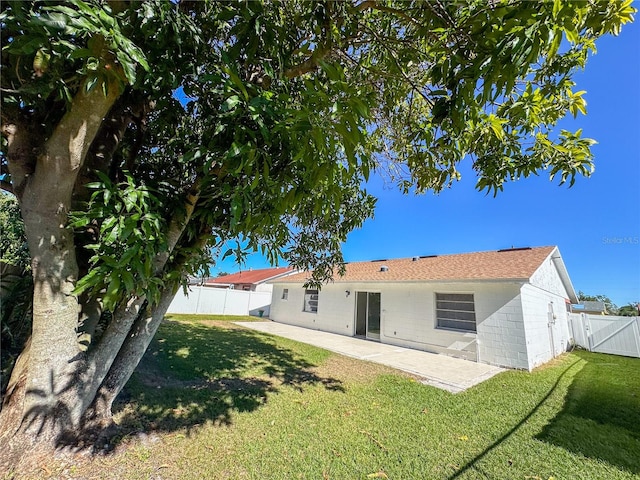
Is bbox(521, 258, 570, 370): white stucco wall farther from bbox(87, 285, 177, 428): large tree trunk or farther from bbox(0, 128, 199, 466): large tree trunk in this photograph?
bbox(0, 128, 199, 466): large tree trunk

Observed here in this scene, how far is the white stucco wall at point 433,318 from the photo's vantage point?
318 inches

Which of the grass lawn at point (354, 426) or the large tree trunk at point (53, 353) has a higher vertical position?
the large tree trunk at point (53, 353)

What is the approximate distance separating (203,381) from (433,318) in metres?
7.83

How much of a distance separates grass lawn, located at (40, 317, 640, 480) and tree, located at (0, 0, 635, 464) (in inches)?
39.7

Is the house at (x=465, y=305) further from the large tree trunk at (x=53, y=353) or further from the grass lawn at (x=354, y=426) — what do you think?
the large tree trunk at (x=53, y=353)

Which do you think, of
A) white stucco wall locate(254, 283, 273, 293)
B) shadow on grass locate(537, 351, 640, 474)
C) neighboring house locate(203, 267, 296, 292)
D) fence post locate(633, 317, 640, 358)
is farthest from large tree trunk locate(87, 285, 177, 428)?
white stucco wall locate(254, 283, 273, 293)

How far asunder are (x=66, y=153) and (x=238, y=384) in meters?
4.67

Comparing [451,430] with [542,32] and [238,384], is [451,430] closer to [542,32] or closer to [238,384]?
[238,384]

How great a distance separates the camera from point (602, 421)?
4539 mm

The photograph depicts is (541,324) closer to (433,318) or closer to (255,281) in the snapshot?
(433,318)

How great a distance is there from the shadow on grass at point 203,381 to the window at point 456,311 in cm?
460

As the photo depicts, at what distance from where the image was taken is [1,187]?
8.80 feet

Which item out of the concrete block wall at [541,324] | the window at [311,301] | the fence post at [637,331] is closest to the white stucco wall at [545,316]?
the concrete block wall at [541,324]

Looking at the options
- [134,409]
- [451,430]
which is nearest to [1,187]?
[134,409]
